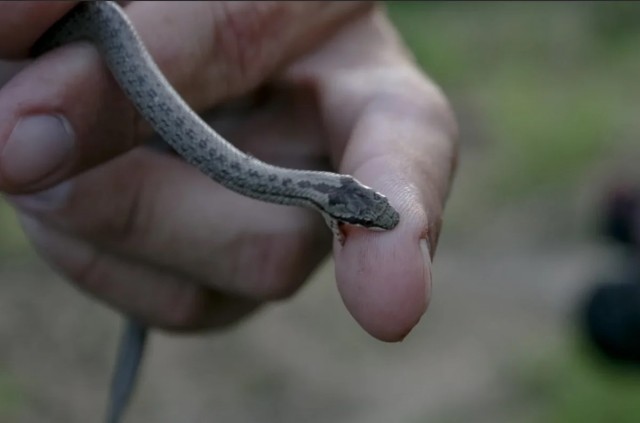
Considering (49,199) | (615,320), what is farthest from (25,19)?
(615,320)

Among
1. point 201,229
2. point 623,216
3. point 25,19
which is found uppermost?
point 25,19

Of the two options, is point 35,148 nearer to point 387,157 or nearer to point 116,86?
point 116,86

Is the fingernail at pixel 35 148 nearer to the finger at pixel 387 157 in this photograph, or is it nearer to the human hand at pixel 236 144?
the human hand at pixel 236 144

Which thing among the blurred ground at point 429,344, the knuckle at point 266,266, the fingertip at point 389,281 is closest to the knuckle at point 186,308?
the knuckle at point 266,266

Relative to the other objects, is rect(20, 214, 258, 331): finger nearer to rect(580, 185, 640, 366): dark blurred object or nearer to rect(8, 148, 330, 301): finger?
rect(8, 148, 330, 301): finger

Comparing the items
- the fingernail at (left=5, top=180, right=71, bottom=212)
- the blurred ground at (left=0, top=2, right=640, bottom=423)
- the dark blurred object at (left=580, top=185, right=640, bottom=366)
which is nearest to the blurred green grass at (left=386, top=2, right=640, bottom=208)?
the blurred ground at (left=0, top=2, right=640, bottom=423)

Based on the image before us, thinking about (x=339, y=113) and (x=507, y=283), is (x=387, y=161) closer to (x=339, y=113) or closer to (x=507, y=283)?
(x=339, y=113)

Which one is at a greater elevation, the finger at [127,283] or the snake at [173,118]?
the snake at [173,118]
